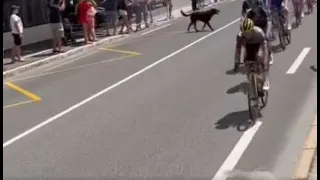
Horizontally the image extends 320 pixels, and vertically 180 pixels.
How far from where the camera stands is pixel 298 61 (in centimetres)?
1565

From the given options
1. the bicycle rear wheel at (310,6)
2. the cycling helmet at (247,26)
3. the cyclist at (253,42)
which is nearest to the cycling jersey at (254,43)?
the cyclist at (253,42)

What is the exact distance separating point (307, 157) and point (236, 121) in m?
2.47

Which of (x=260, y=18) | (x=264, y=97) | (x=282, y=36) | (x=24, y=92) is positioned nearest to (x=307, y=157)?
(x=264, y=97)

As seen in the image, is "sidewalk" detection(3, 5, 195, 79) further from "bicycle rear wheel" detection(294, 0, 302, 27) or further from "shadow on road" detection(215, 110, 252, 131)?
"shadow on road" detection(215, 110, 252, 131)

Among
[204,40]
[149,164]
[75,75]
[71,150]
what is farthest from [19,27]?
[149,164]

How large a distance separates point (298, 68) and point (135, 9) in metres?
12.4

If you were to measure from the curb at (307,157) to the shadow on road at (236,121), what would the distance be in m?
1.09

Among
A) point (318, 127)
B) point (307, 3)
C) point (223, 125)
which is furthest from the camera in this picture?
point (307, 3)

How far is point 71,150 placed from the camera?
A: 9.52m

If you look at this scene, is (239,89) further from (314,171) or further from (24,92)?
(314,171)

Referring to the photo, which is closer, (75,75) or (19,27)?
(75,75)

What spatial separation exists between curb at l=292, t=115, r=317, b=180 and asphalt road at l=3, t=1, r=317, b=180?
0.53ft

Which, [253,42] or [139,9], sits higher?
[253,42]

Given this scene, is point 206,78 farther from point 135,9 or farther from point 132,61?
point 135,9
